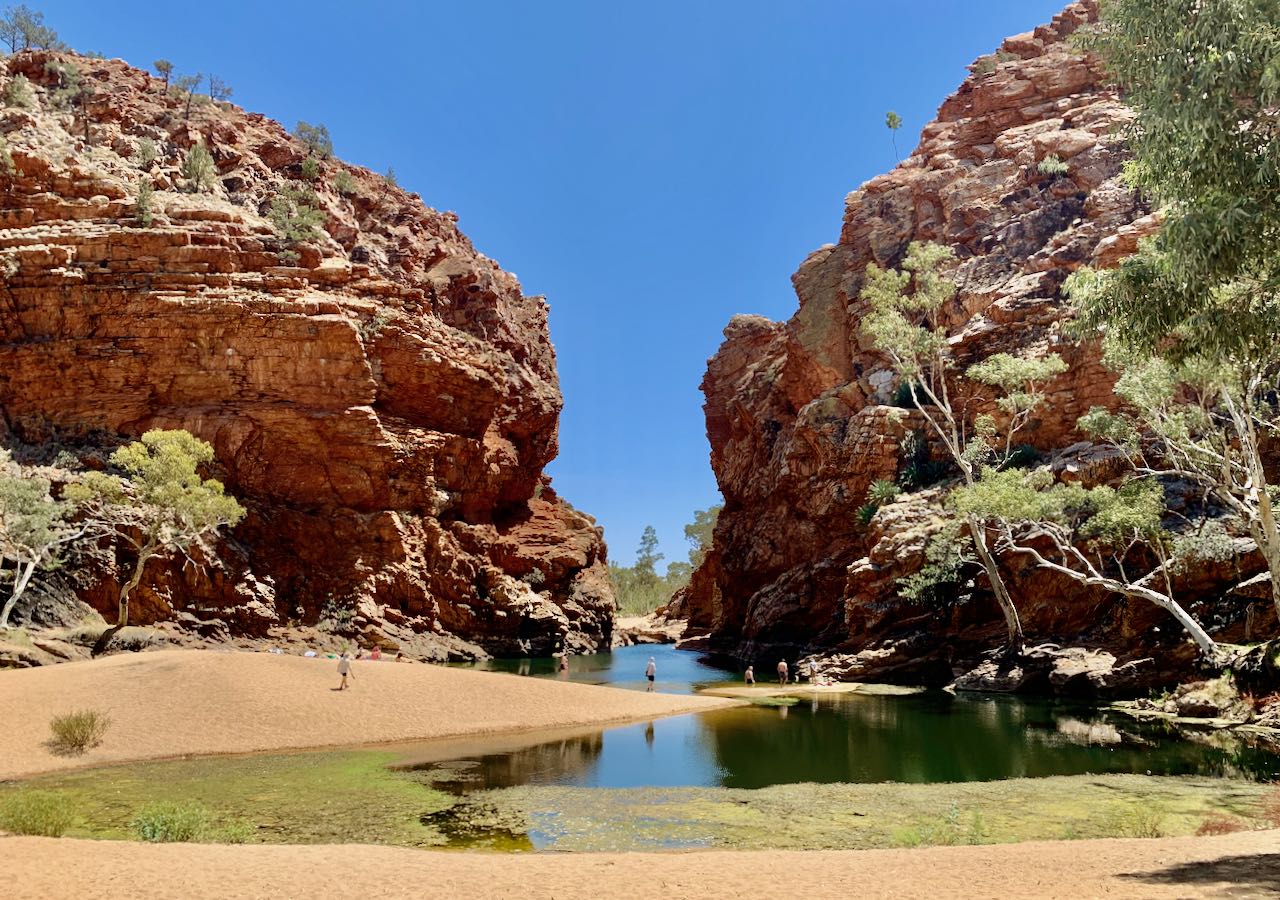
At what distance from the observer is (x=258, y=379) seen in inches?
2073

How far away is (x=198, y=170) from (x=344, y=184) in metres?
14.1

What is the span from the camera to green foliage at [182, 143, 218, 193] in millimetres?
58969

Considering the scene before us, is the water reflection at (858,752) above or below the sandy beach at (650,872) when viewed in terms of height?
below

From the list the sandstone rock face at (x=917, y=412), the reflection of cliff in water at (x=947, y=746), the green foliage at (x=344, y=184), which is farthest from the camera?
the green foliage at (x=344, y=184)

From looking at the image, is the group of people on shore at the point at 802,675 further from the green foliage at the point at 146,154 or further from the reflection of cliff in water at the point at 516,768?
the green foliage at the point at 146,154

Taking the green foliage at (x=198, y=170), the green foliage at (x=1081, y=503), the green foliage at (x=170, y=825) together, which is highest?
the green foliage at (x=198, y=170)

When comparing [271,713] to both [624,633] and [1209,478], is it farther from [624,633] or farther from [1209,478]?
[624,633]

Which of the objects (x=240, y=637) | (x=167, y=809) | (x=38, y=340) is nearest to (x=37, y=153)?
(x=38, y=340)

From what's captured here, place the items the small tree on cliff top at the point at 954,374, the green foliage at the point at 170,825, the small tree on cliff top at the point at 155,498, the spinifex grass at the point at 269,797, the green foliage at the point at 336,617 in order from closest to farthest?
the green foliage at the point at 170,825 → the spinifex grass at the point at 269,797 → the small tree on cliff top at the point at 155,498 → the small tree on cliff top at the point at 954,374 → the green foliage at the point at 336,617

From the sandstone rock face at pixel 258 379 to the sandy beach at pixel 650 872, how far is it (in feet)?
137

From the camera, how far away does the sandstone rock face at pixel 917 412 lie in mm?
42875

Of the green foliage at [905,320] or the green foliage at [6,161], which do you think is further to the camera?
the green foliage at [6,161]

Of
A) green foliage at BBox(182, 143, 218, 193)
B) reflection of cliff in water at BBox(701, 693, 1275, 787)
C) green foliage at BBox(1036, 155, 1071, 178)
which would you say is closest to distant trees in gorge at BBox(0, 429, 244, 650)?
green foliage at BBox(182, 143, 218, 193)

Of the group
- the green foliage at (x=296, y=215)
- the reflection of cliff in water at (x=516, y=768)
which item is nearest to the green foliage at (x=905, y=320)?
the reflection of cliff in water at (x=516, y=768)
